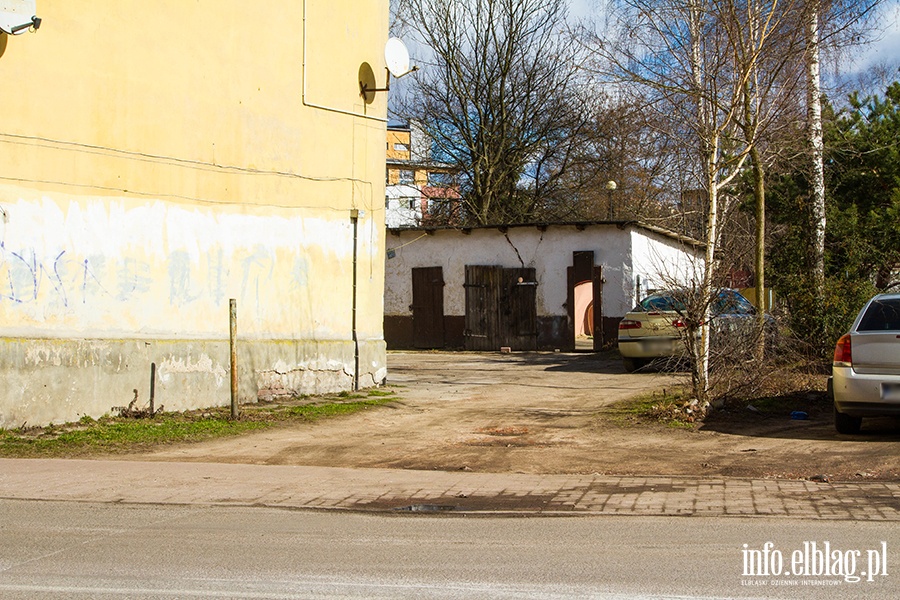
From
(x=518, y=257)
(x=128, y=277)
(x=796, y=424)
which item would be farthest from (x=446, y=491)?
(x=518, y=257)

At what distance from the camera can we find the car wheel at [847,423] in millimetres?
9984

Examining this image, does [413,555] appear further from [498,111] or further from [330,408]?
[498,111]

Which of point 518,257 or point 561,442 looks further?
point 518,257

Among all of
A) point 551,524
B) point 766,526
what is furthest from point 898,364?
point 551,524

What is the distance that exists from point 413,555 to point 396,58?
11.3m

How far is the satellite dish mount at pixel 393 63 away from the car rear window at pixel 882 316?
8373 millimetres

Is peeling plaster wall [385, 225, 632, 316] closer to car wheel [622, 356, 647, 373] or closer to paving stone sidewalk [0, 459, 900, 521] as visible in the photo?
car wheel [622, 356, 647, 373]

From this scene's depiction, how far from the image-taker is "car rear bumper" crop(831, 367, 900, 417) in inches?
367

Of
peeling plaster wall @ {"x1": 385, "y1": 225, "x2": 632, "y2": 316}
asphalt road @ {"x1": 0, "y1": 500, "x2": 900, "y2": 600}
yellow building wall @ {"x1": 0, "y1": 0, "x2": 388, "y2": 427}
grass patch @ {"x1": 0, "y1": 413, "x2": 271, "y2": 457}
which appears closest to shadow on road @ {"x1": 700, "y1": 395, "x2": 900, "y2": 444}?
asphalt road @ {"x1": 0, "y1": 500, "x2": 900, "y2": 600}

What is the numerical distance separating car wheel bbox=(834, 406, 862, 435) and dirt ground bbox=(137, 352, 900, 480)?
108mm

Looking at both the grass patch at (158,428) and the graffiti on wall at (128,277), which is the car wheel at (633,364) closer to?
the grass patch at (158,428)

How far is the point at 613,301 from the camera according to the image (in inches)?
933

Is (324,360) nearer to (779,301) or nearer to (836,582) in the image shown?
(779,301)

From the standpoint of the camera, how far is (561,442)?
10.4 m
